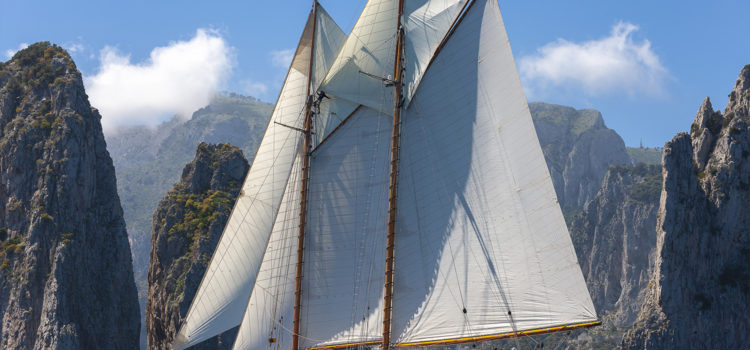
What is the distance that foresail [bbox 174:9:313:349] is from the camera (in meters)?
49.9

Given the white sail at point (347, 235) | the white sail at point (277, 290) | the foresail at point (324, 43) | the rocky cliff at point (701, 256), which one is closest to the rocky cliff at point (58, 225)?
the white sail at point (277, 290)

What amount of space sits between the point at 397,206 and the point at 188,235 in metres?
56.7

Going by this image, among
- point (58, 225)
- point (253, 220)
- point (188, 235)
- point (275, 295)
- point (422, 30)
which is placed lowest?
point (275, 295)

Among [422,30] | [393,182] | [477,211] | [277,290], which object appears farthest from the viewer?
[422,30]

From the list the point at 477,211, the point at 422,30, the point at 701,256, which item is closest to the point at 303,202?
the point at 477,211

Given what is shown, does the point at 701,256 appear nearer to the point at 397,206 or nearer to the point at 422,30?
the point at 422,30

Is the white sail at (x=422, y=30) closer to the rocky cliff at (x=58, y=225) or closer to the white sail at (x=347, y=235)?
the white sail at (x=347, y=235)

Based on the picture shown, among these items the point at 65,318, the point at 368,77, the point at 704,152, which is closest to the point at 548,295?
the point at 368,77

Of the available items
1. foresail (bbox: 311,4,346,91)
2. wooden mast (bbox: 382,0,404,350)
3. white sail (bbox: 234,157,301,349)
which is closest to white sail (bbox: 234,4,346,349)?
white sail (bbox: 234,157,301,349)

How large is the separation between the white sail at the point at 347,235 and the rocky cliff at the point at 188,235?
1688 inches

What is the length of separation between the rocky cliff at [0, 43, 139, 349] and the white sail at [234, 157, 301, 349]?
128ft

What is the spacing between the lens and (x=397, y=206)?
5053 centimetres

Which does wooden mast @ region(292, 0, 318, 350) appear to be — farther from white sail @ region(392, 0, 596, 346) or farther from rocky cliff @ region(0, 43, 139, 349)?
rocky cliff @ region(0, 43, 139, 349)

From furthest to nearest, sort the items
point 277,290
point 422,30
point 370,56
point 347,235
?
point 370,56 → point 422,30 → point 347,235 → point 277,290
